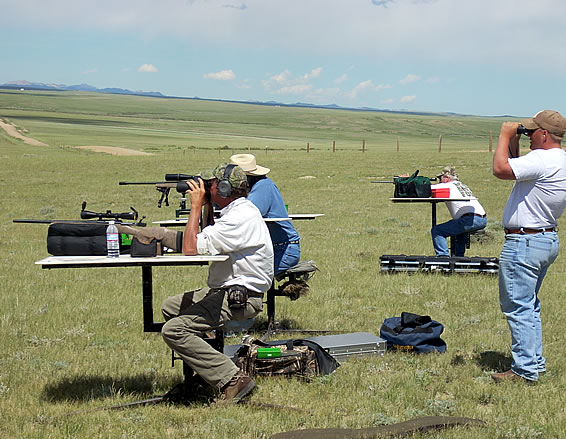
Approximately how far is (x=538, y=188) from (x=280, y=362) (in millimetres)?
2912

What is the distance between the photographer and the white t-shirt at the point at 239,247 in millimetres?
5879

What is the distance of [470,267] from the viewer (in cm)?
1200

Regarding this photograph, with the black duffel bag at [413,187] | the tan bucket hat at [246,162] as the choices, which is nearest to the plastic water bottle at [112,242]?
the tan bucket hat at [246,162]

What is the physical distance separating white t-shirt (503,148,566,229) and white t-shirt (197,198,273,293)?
7.64ft

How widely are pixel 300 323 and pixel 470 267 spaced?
13.2ft

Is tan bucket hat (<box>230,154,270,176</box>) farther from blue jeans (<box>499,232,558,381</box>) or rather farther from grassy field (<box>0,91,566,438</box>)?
blue jeans (<box>499,232,558,381</box>)

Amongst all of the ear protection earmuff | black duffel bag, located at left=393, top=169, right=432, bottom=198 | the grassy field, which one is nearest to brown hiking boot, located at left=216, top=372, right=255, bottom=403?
the grassy field

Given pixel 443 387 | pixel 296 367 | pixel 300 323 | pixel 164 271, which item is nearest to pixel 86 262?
pixel 296 367

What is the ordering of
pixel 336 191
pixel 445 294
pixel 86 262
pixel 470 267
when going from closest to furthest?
pixel 86 262 < pixel 445 294 < pixel 470 267 < pixel 336 191

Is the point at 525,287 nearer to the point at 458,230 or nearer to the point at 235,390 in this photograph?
the point at 235,390

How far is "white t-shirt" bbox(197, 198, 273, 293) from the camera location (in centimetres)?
588

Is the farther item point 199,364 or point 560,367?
point 560,367

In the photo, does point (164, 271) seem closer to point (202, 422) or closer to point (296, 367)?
point (296, 367)

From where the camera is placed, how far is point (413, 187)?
12.7 m
